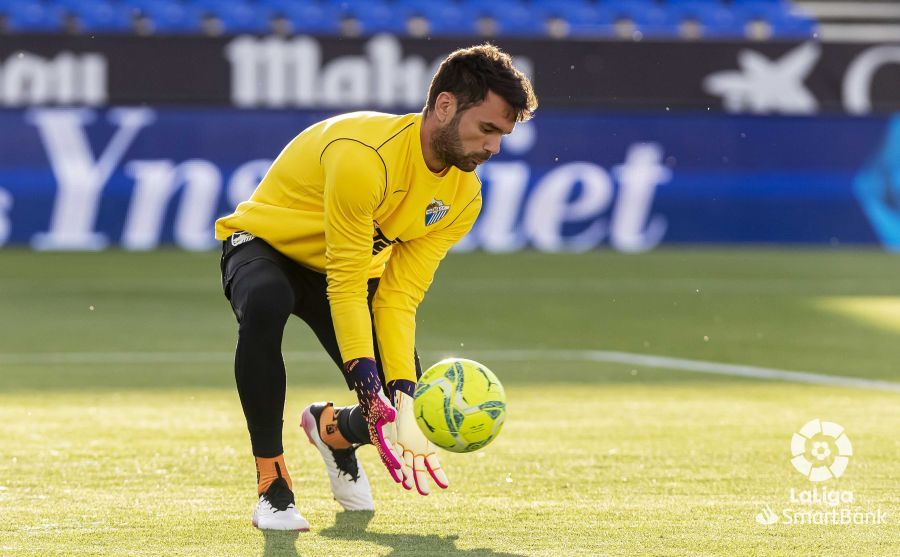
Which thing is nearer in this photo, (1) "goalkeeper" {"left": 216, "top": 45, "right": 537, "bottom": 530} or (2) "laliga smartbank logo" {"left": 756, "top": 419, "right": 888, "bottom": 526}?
(1) "goalkeeper" {"left": 216, "top": 45, "right": 537, "bottom": 530}

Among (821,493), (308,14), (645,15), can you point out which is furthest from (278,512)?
(645,15)

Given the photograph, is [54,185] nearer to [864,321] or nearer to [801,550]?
[864,321]

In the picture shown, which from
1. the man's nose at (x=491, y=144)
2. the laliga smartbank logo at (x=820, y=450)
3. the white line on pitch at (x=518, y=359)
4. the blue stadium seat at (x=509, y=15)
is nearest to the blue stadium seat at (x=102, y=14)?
the blue stadium seat at (x=509, y=15)

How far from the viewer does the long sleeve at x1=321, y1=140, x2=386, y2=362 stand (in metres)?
4.84

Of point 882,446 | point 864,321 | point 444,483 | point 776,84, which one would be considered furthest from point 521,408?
point 776,84

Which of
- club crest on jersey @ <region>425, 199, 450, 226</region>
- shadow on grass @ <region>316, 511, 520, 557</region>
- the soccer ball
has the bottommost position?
shadow on grass @ <region>316, 511, 520, 557</region>

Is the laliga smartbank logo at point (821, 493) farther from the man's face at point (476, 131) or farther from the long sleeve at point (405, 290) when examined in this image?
the man's face at point (476, 131)

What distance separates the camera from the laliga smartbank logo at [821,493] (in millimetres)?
5008

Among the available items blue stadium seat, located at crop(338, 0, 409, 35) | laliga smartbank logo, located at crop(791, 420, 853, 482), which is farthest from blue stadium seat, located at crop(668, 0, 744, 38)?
laliga smartbank logo, located at crop(791, 420, 853, 482)

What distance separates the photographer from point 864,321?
12328mm

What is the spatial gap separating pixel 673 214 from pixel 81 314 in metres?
7.71

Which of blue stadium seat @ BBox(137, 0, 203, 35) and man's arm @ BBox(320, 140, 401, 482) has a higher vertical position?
blue stadium seat @ BBox(137, 0, 203, 35)

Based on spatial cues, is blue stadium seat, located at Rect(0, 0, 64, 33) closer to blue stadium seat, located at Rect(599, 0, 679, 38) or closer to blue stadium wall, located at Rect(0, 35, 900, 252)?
blue stadium wall, located at Rect(0, 35, 900, 252)

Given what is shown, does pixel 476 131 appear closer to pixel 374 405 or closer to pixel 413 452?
pixel 374 405
